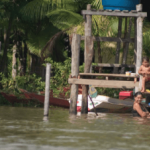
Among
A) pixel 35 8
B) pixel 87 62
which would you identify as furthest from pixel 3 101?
pixel 87 62

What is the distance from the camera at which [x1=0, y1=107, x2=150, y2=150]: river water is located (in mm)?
10507

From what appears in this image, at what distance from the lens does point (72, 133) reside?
492 inches

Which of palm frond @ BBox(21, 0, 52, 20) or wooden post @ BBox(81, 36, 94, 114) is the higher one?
palm frond @ BBox(21, 0, 52, 20)

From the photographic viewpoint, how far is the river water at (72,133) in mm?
10507

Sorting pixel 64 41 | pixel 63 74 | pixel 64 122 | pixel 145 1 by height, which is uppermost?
pixel 145 1

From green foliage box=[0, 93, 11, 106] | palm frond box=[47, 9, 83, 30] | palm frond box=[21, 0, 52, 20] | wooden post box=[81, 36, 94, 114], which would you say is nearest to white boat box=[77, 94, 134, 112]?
wooden post box=[81, 36, 94, 114]

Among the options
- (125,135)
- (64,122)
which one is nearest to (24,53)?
(64,122)

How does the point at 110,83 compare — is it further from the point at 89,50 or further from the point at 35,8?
the point at 35,8

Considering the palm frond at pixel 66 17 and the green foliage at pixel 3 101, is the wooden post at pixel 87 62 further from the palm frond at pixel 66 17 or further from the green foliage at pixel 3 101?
the palm frond at pixel 66 17

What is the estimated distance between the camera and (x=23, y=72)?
1201 inches

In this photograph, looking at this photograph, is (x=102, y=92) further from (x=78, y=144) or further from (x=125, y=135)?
(x=78, y=144)

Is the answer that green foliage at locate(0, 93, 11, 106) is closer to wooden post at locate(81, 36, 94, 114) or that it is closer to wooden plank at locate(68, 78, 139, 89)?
wooden post at locate(81, 36, 94, 114)

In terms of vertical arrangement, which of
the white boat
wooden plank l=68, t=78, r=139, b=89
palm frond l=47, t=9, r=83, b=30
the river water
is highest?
palm frond l=47, t=9, r=83, b=30

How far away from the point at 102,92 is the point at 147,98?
13.0 ft
